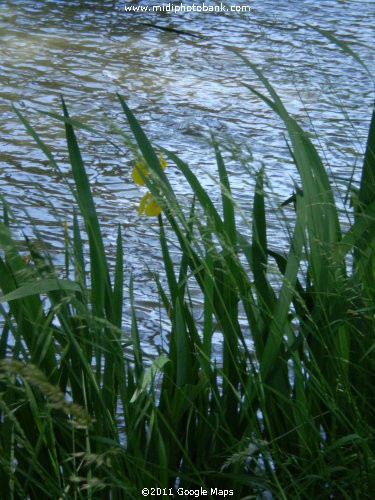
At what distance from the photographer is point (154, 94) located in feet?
12.5

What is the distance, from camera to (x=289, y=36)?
4715 millimetres

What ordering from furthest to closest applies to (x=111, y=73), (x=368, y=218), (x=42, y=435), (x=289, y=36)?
(x=289, y=36), (x=111, y=73), (x=368, y=218), (x=42, y=435)

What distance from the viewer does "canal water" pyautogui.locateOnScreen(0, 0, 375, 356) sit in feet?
8.95

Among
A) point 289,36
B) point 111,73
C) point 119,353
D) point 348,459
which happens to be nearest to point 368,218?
point 348,459

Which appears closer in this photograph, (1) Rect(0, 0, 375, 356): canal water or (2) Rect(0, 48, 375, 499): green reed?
(2) Rect(0, 48, 375, 499): green reed

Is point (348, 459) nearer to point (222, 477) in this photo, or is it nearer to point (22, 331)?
point (222, 477)

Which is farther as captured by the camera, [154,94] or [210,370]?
[154,94]

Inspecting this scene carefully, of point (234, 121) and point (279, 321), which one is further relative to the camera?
point (234, 121)

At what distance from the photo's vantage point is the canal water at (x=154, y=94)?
8.95ft

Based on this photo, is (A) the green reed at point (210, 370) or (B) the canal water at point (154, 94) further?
(B) the canal water at point (154, 94)

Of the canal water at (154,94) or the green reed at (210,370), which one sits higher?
the green reed at (210,370)

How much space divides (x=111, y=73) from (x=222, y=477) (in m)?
3.09

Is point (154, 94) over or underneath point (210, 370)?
underneath

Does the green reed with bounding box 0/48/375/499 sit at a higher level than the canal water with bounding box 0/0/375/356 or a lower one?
higher
